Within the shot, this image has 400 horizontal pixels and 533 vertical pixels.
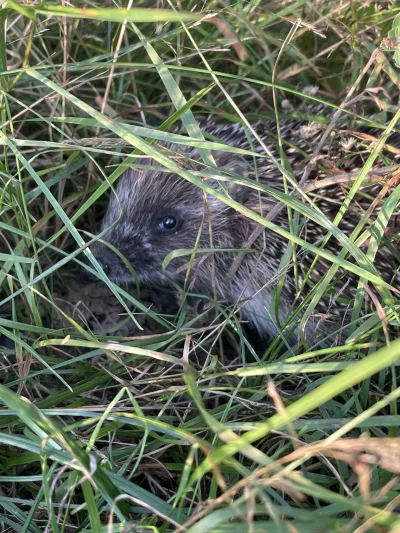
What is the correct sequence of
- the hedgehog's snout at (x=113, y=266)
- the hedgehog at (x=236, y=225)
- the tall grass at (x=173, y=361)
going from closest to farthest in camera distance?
the tall grass at (x=173, y=361), the hedgehog at (x=236, y=225), the hedgehog's snout at (x=113, y=266)

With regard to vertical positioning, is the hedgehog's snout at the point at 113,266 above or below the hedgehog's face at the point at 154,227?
below

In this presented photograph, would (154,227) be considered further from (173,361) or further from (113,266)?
A: (173,361)

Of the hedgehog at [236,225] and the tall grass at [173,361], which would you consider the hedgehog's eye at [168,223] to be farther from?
the tall grass at [173,361]

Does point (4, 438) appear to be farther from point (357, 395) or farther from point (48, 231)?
point (48, 231)

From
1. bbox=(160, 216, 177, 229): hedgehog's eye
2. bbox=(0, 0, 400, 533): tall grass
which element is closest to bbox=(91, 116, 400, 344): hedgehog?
bbox=(160, 216, 177, 229): hedgehog's eye

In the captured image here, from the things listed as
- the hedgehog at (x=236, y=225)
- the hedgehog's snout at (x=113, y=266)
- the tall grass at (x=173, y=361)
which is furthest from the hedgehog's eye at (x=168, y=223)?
the tall grass at (x=173, y=361)

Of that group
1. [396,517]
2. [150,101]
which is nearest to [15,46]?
[150,101]

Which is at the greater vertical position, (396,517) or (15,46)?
(15,46)

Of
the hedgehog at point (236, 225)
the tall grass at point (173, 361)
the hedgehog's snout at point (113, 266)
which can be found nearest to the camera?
the tall grass at point (173, 361)
